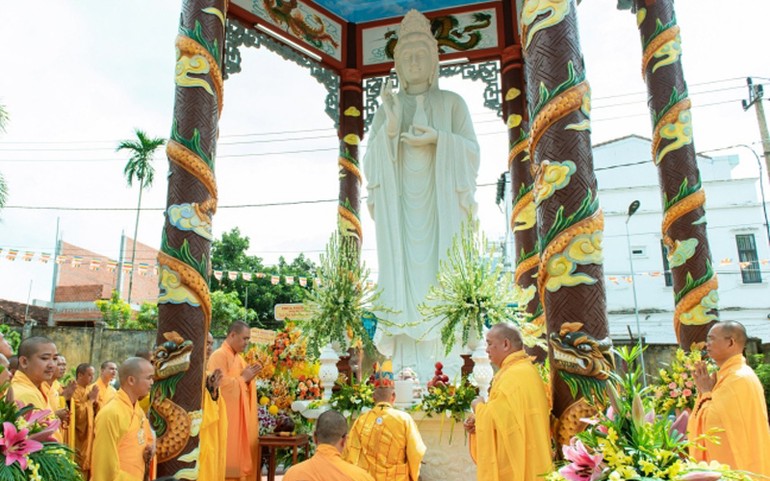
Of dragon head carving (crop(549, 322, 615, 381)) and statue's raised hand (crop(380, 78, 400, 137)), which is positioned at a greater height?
statue's raised hand (crop(380, 78, 400, 137))

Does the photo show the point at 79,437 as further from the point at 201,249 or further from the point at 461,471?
the point at 461,471

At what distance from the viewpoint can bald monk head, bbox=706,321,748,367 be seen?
5234 millimetres

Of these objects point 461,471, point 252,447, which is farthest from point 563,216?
point 252,447

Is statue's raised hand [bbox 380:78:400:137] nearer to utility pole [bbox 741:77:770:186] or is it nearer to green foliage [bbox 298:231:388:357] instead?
green foliage [bbox 298:231:388:357]

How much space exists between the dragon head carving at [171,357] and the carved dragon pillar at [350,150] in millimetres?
4998

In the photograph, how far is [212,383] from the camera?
6758 millimetres

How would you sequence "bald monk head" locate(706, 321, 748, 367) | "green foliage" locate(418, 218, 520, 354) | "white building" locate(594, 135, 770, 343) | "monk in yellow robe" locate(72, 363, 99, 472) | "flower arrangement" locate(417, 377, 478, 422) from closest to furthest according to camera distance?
"bald monk head" locate(706, 321, 748, 367)
"flower arrangement" locate(417, 377, 478, 422)
"green foliage" locate(418, 218, 520, 354)
"monk in yellow robe" locate(72, 363, 99, 472)
"white building" locate(594, 135, 770, 343)

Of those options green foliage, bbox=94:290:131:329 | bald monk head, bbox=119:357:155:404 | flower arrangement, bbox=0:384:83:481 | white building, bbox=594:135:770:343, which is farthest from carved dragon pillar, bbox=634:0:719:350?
green foliage, bbox=94:290:131:329

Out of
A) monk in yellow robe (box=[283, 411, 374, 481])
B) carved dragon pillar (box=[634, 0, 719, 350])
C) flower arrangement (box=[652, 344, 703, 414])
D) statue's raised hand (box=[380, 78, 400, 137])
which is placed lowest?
monk in yellow robe (box=[283, 411, 374, 481])

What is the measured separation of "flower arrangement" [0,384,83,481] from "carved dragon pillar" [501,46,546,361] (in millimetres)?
6349

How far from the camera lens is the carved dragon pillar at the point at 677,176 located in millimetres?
7285

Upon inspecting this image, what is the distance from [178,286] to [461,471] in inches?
136

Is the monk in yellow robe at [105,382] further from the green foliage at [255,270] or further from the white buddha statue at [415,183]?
the green foliage at [255,270]

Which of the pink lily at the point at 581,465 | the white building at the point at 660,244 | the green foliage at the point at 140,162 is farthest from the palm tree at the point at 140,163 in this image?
the pink lily at the point at 581,465
